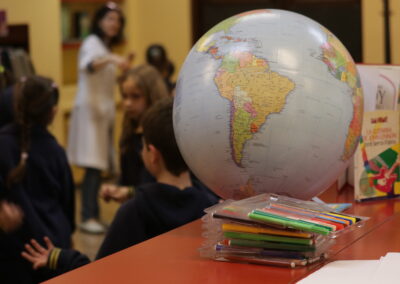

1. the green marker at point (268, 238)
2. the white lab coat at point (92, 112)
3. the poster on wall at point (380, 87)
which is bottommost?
the white lab coat at point (92, 112)

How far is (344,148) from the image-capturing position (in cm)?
180

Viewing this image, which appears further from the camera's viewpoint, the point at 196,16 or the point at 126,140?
the point at 196,16

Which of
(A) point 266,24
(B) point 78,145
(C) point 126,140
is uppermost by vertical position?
(A) point 266,24

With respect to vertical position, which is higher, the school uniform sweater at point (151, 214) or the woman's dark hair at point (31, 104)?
the woman's dark hair at point (31, 104)

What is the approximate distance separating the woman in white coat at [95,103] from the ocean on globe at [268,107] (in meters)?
4.08

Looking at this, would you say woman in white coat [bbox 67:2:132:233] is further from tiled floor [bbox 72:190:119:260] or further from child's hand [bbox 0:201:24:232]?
child's hand [bbox 0:201:24:232]

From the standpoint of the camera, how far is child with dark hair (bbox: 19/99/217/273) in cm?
218

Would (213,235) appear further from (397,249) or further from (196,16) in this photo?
(196,16)

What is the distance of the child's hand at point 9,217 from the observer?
9.29ft

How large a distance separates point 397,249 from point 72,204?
1901 millimetres

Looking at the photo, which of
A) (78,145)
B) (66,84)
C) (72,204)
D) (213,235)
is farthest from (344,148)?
(66,84)

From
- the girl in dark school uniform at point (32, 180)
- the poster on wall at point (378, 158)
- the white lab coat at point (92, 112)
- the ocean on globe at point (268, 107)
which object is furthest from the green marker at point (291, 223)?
the white lab coat at point (92, 112)

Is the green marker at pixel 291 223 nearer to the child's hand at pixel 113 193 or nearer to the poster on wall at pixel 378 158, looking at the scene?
the poster on wall at pixel 378 158

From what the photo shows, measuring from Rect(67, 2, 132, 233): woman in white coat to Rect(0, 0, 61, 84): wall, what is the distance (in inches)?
35.9
